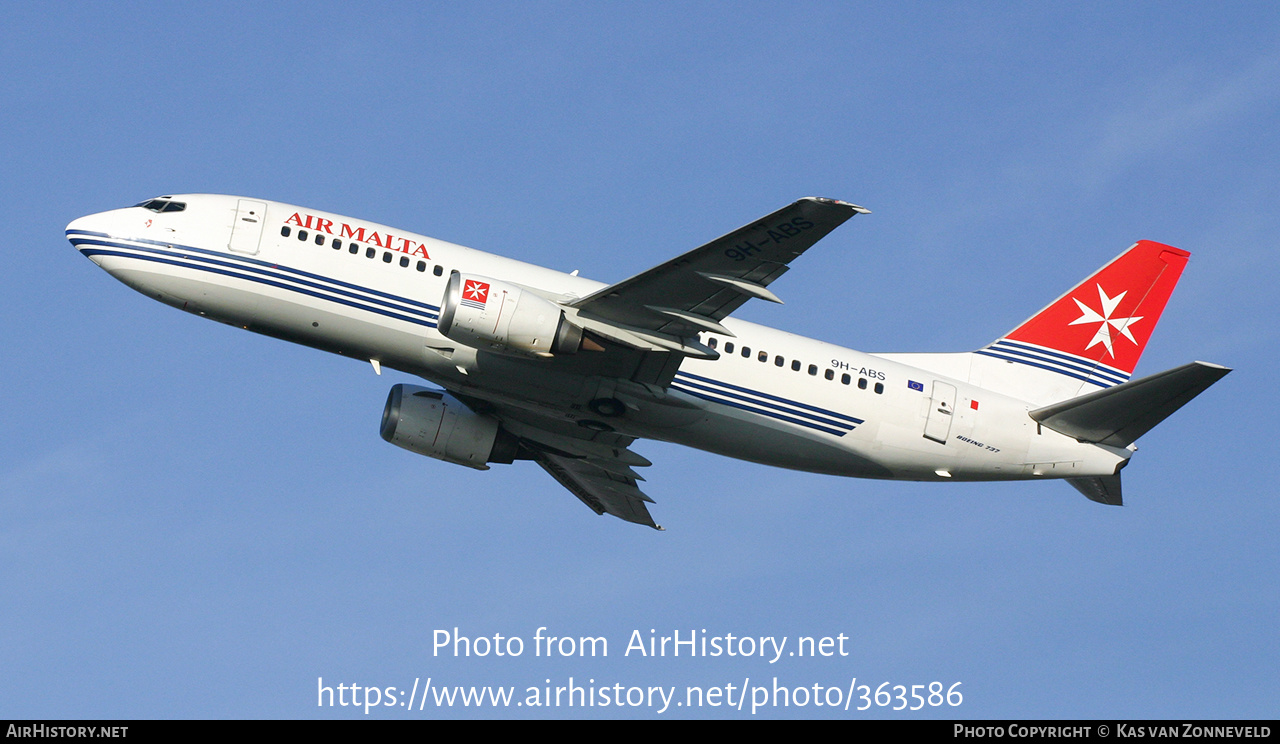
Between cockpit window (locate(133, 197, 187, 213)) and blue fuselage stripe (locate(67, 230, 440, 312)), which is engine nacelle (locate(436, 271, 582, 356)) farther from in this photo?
cockpit window (locate(133, 197, 187, 213))

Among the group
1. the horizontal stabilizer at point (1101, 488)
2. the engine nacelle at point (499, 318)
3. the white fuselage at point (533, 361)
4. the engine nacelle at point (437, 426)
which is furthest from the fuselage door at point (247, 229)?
the horizontal stabilizer at point (1101, 488)

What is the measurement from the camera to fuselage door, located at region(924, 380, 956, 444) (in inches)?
1497

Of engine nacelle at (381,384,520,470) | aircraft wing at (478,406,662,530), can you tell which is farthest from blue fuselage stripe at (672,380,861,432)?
engine nacelle at (381,384,520,470)

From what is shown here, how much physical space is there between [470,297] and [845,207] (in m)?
9.71

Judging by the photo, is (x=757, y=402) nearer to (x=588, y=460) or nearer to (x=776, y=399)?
(x=776, y=399)

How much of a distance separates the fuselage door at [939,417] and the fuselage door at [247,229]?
1985 centimetres

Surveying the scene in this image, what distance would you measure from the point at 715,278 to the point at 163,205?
52.2 feet

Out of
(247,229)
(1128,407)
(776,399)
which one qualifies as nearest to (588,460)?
(776,399)

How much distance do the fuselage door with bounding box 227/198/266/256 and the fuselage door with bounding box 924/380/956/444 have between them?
19.9m

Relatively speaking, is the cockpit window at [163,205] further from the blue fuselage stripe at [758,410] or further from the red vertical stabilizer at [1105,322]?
the red vertical stabilizer at [1105,322]

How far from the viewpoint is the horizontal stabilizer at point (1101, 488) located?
127 ft

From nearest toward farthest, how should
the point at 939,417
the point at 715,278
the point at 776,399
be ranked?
the point at 715,278 < the point at 776,399 < the point at 939,417

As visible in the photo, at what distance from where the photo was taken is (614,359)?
1344 inches
